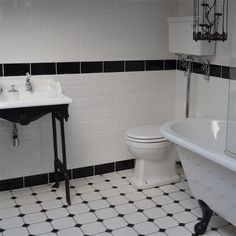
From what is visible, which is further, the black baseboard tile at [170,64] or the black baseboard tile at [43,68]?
the black baseboard tile at [170,64]

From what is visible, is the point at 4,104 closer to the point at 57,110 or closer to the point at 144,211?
the point at 57,110

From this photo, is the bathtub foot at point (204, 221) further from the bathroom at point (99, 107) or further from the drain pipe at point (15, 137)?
the drain pipe at point (15, 137)

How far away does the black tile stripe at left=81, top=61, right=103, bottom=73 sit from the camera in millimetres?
3664

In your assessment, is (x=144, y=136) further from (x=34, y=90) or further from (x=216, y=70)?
(x=34, y=90)

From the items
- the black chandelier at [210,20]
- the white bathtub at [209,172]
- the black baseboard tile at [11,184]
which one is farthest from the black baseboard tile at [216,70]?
the black baseboard tile at [11,184]

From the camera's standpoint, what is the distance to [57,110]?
3.11 m

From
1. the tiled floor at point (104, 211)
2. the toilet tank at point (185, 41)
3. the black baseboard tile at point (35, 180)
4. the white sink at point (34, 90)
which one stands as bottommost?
the tiled floor at point (104, 211)

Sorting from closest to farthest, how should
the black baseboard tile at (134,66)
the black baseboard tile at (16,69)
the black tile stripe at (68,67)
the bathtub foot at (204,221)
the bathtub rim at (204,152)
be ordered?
1. the bathtub rim at (204,152)
2. the bathtub foot at (204,221)
3. the black baseboard tile at (16,69)
4. the black tile stripe at (68,67)
5. the black baseboard tile at (134,66)

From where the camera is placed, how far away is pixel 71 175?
3.83 metres

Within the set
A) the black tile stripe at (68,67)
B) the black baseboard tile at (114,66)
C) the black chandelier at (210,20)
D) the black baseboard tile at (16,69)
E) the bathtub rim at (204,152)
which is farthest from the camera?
the black baseboard tile at (114,66)

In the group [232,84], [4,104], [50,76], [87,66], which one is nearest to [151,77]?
[87,66]

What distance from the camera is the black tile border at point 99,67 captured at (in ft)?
11.1

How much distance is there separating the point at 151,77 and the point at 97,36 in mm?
736

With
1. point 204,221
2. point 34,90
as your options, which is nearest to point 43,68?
point 34,90
